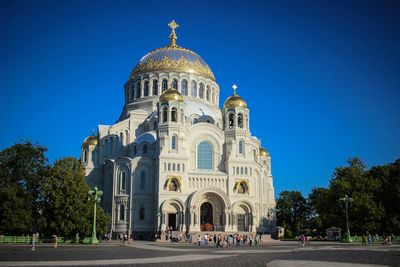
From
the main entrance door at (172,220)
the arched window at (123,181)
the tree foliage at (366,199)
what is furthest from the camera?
the arched window at (123,181)

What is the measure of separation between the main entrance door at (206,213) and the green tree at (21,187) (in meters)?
17.7

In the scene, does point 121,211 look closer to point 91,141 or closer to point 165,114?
point 91,141

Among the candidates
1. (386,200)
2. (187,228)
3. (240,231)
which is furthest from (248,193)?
(386,200)

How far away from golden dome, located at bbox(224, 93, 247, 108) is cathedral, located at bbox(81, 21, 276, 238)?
0.02 m

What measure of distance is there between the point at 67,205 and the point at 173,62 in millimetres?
30434

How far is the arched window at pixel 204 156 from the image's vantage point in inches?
2064

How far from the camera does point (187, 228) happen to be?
48438mm

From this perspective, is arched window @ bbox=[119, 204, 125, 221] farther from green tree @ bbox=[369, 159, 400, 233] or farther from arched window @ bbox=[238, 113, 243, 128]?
green tree @ bbox=[369, 159, 400, 233]

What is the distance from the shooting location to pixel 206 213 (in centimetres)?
5134

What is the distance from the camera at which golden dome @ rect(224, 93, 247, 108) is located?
178 ft

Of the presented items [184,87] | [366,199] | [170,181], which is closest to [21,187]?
[170,181]

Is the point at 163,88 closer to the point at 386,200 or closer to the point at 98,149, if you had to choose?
the point at 98,149

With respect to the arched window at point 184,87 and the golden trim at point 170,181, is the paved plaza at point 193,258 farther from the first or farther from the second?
the arched window at point 184,87

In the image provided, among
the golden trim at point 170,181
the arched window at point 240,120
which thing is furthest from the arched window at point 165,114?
the arched window at point 240,120
